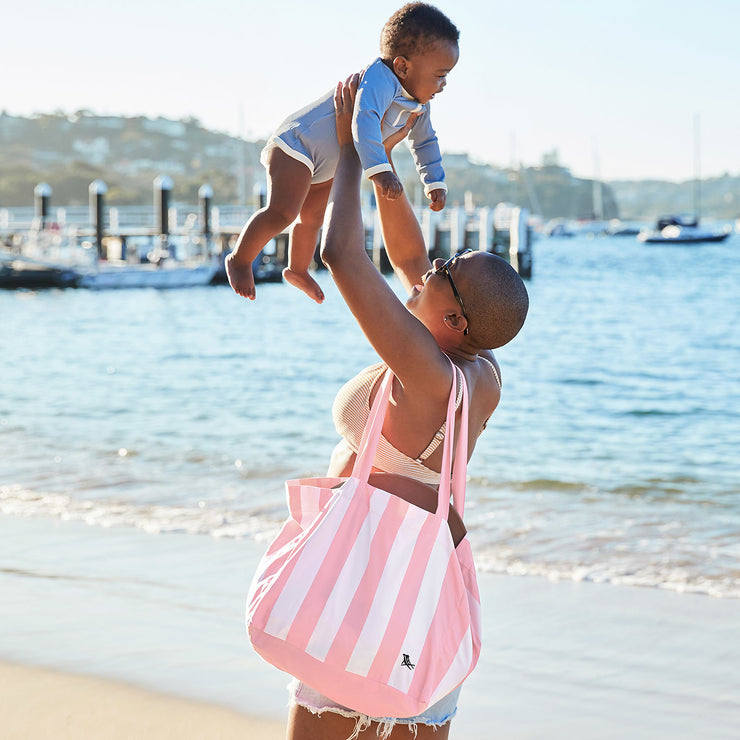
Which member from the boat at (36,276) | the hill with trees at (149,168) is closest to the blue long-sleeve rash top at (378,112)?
the boat at (36,276)

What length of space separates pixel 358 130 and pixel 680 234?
86.0 metres

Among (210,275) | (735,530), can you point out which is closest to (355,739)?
(735,530)

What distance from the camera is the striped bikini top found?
1.79 meters

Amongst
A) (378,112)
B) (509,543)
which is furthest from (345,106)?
(509,543)

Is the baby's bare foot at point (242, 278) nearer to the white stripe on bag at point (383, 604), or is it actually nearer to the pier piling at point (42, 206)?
the white stripe on bag at point (383, 604)

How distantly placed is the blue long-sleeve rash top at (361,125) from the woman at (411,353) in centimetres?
5

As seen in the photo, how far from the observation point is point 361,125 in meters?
1.86

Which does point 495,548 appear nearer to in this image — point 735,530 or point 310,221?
point 735,530

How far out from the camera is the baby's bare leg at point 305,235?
7.17 feet

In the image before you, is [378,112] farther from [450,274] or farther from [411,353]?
[411,353]

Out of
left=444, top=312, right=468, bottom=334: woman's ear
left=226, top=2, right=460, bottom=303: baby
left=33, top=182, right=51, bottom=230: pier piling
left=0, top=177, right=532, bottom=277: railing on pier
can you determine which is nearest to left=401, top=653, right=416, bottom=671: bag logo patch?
left=444, top=312, right=468, bottom=334: woman's ear

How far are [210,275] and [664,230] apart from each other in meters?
61.7

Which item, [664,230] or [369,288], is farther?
[664,230]

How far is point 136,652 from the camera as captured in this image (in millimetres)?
3572
